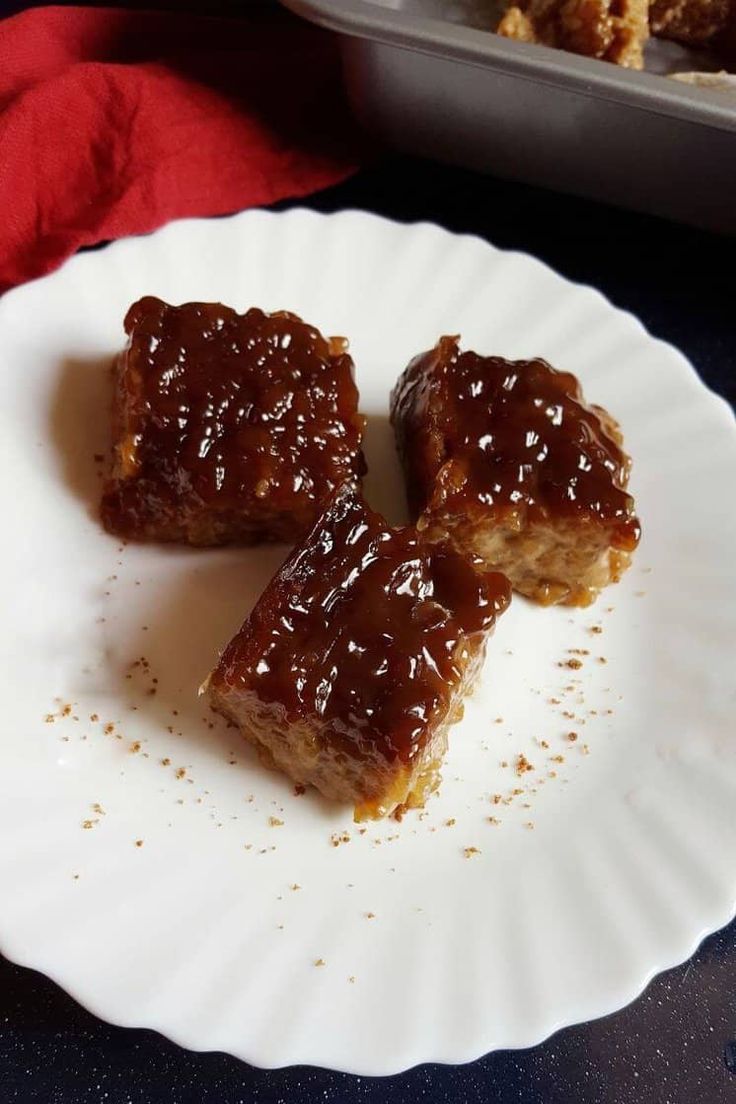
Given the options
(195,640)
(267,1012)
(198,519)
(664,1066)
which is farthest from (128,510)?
(664,1066)

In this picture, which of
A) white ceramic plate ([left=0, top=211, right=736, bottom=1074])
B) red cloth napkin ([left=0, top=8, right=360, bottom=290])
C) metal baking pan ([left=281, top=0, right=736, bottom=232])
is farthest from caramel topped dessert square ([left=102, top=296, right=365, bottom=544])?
metal baking pan ([left=281, top=0, right=736, bottom=232])

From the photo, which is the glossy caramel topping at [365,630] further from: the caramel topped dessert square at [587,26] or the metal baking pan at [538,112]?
the caramel topped dessert square at [587,26]

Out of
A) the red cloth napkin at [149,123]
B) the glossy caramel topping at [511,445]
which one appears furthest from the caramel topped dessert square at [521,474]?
the red cloth napkin at [149,123]

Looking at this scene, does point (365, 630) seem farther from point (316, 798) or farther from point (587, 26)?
point (587, 26)

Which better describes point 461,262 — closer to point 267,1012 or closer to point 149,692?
point 149,692

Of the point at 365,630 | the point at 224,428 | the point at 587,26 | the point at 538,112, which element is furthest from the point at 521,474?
the point at 587,26

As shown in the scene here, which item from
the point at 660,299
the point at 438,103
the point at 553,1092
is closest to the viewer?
the point at 553,1092
